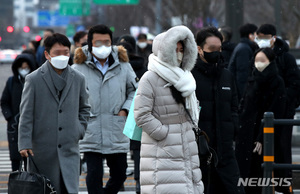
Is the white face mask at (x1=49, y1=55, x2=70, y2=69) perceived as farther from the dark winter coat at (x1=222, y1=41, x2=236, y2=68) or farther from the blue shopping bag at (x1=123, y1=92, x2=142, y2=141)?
the dark winter coat at (x1=222, y1=41, x2=236, y2=68)

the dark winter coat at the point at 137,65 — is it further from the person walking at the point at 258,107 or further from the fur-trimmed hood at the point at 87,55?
the person walking at the point at 258,107

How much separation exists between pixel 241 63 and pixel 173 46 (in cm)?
536

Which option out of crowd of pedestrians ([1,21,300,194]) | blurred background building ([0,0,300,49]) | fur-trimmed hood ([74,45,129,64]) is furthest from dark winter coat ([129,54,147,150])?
blurred background building ([0,0,300,49])

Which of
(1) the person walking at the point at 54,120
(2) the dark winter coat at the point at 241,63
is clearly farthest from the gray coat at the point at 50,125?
(2) the dark winter coat at the point at 241,63

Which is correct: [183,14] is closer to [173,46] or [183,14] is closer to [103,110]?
[103,110]

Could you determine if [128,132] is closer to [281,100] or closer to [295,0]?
[281,100]

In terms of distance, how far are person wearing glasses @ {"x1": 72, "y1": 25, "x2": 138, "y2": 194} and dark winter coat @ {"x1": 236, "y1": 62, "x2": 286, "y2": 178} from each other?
4.15 feet

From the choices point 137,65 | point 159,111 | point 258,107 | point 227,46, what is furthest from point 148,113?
point 227,46

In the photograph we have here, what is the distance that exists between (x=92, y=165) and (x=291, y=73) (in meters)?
2.81

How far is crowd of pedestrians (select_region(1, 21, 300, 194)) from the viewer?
234 inches

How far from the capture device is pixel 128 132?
6.21 meters

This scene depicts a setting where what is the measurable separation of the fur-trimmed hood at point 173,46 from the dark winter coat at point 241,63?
508cm

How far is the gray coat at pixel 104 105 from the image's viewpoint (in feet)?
24.9

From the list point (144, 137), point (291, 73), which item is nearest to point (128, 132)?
point (144, 137)
